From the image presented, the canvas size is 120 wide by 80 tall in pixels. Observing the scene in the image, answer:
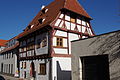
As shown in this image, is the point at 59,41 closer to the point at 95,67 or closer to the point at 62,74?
the point at 62,74

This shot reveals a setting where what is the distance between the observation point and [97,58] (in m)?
11.1

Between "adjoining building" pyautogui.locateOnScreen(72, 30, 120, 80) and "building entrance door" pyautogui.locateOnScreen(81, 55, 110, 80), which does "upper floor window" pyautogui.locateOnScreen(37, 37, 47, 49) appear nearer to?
"adjoining building" pyautogui.locateOnScreen(72, 30, 120, 80)

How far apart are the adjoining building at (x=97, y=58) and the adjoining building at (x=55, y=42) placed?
200 inches

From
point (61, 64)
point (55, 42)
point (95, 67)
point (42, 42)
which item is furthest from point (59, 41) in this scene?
point (95, 67)

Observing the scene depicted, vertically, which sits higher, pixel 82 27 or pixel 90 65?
pixel 82 27

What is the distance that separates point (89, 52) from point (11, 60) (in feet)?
81.7

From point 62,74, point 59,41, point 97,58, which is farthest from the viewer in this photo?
point 59,41

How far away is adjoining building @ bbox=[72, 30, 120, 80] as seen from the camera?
9703mm

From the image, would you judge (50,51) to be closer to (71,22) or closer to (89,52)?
(71,22)

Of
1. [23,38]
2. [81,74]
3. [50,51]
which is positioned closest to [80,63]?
[81,74]

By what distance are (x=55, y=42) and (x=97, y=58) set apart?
7798 millimetres

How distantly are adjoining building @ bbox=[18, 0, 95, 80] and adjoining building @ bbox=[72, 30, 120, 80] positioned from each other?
16.6ft

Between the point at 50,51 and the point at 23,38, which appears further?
the point at 23,38

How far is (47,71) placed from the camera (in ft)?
58.9
